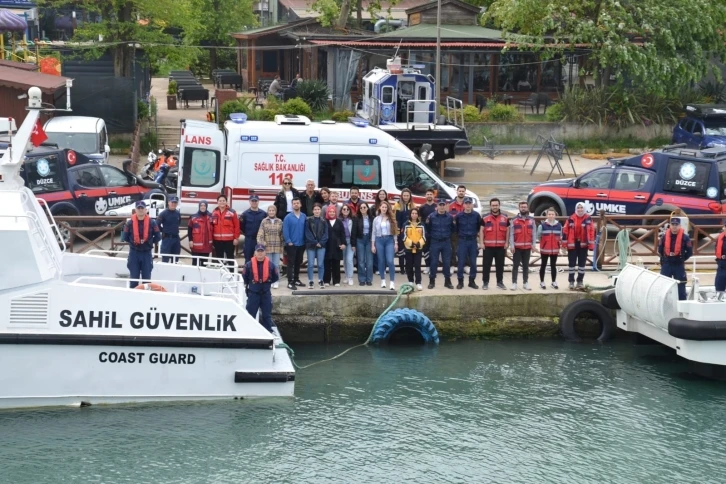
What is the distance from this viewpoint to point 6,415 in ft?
47.3

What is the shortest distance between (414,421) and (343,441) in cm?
123

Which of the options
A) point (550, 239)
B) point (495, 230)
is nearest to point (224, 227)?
point (495, 230)

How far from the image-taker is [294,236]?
Result: 17.6 metres

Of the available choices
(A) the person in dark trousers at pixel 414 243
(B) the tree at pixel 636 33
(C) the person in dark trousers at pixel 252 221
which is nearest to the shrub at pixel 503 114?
(B) the tree at pixel 636 33

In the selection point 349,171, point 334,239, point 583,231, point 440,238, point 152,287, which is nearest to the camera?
point 152,287

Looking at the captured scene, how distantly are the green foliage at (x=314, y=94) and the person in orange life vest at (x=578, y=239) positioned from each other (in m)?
19.4

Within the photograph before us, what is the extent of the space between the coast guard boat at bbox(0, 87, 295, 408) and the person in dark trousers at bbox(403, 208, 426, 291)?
11.3 ft

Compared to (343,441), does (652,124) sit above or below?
above

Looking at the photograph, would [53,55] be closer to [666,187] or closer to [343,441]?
[666,187]

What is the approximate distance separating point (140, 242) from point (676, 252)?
26.9ft

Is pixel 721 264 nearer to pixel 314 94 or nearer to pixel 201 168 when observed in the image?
pixel 201 168

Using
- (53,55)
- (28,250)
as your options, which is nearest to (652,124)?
(53,55)

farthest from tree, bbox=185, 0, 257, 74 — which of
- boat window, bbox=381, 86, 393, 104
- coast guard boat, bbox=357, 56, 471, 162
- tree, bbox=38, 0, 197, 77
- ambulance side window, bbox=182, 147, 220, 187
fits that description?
ambulance side window, bbox=182, 147, 220, 187

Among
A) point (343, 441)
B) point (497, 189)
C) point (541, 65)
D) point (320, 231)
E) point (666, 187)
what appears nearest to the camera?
point (343, 441)
